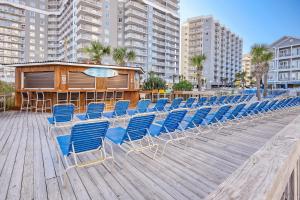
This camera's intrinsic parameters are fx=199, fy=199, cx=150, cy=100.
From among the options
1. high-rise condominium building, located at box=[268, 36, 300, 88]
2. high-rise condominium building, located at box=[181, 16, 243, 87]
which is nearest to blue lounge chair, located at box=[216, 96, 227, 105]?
high-rise condominium building, located at box=[268, 36, 300, 88]

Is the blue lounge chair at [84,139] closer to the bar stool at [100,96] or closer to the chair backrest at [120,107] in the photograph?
the chair backrest at [120,107]

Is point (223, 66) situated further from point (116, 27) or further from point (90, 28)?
point (90, 28)

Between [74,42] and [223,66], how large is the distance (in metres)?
60.6

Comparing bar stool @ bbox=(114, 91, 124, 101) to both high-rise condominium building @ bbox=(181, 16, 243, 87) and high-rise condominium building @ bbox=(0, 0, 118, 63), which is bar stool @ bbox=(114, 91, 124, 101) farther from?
high-rise condominium building @ bbox=(181, 16, 243, 87)

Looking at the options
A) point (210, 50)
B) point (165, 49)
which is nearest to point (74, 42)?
point (165, 49)

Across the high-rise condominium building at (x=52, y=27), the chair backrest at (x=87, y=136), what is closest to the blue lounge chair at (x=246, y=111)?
the chair backrest at (x=87, y=136)

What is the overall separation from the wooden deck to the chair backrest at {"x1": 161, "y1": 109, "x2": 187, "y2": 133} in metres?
0.50

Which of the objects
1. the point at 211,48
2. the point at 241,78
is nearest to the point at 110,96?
the point at 211,48

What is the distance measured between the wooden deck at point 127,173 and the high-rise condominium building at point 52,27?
1887 inches

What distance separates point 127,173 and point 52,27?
77.5 meters

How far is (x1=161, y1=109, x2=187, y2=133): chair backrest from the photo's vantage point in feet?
14.6

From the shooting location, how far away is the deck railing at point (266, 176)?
960mm

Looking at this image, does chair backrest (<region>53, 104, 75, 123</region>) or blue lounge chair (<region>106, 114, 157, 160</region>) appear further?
chair backrest (<region>53, 104, 75, 123</region>)

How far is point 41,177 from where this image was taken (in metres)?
3.21
